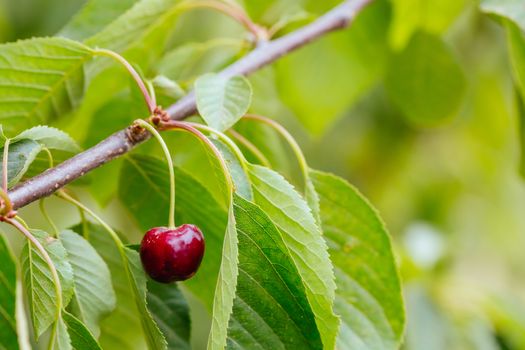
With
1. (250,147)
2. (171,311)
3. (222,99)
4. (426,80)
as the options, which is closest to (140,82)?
(222,99)

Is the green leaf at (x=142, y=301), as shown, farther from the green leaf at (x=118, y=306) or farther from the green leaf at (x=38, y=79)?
the green leaf at (x=38, y=79)

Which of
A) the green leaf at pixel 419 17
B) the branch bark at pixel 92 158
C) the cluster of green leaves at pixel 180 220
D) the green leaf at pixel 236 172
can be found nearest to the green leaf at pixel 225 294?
the cluster of green leaves at pixel 180 220

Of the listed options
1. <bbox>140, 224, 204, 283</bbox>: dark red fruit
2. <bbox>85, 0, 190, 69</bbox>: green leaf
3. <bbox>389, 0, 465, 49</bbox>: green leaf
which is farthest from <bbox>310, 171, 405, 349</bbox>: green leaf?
<bbox>389, 0, 465, 49</bbox>: green leaf

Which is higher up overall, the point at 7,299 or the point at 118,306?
the point at 7,299

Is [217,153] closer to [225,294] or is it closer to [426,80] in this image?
[225,294]

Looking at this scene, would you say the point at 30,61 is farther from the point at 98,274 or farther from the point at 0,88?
the point at 98,274

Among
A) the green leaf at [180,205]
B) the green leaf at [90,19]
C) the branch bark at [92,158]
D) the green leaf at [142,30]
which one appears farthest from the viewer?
the green leaf at [90,19]
